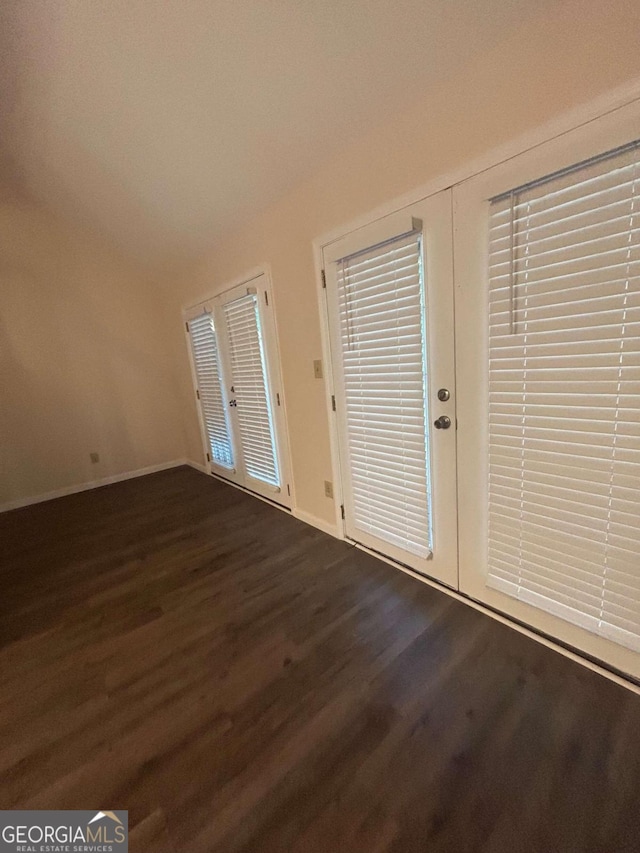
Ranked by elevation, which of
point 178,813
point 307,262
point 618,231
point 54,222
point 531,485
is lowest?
point 178,813

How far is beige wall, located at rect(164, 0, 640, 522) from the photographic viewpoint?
1056mm

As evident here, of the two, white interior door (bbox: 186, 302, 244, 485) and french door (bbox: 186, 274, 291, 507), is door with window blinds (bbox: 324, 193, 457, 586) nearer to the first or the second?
french door (bbox: 186, 274, 291, 507)

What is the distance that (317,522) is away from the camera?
2.63 metres

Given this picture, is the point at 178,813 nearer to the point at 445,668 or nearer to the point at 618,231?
the point at 445,668

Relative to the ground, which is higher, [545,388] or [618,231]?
→ [618,231]

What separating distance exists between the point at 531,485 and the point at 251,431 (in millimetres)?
2349

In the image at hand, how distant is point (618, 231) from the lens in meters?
1.08

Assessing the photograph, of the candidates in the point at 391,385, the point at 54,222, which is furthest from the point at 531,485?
the point at 54,222

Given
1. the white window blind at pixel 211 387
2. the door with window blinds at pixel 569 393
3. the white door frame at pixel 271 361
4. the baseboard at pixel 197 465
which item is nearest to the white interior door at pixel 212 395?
the white window blind at pixel 211 387

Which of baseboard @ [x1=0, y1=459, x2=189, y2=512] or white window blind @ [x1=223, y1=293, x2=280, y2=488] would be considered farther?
baseboard @ [x1=0, y1=459, x2=189, y2=512]

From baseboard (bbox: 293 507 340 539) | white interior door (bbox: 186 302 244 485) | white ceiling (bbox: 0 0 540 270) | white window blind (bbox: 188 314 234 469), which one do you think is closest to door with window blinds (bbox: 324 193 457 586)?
baseboard (bbox: 293 507 340 539)

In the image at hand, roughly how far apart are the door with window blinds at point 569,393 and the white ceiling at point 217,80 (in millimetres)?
561

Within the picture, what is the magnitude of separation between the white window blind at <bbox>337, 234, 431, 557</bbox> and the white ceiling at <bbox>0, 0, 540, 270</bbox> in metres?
0.63

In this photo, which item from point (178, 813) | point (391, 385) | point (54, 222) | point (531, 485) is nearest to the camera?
point (178, 813)
